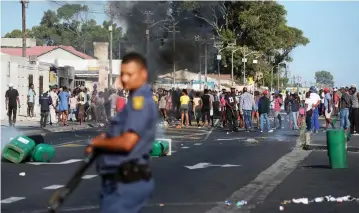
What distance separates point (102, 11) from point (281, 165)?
1336 centimetres

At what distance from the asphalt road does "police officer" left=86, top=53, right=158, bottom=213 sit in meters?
4.51

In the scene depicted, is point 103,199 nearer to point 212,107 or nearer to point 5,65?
point 212,107

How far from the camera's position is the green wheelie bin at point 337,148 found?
572 inches

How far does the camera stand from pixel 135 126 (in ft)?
16.7

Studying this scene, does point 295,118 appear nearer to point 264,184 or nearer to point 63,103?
point 63,103

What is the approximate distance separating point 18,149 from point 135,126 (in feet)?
35.6

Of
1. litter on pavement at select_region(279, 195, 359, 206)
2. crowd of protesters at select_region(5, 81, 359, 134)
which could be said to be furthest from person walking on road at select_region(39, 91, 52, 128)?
litter on pavement at select_region(279, 195, 359, 206)

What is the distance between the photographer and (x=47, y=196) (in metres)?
11.0

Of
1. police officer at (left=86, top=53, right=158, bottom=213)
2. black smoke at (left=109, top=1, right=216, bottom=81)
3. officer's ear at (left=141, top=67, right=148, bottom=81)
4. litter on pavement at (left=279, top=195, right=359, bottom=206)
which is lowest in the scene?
litter on pavement at (left=279, top=195, right=359, bottom=206)

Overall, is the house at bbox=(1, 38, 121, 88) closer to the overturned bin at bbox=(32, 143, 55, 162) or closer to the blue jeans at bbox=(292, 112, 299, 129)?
the blue jeans at bbox=(292, 112, 299, 129)

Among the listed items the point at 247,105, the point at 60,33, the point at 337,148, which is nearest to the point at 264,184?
the point at 337,148

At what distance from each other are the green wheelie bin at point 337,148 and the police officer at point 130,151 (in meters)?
9.82

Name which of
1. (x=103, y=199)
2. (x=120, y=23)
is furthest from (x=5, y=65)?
(x=103, y=199)

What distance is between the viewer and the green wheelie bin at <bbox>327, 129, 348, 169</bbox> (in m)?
14.5
